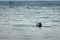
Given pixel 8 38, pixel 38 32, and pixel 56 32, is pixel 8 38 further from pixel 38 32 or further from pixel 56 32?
pixel 56 32

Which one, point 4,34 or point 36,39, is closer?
point 36,39

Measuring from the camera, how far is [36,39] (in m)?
22.1

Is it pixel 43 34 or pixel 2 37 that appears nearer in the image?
pixel 2 37

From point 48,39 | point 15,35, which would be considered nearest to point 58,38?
point 48,39

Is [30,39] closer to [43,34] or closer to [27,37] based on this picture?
[27,37]

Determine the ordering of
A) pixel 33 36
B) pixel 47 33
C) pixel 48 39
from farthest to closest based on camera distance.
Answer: pixel 47 33 → pixel 33 36 → pixel 48 39

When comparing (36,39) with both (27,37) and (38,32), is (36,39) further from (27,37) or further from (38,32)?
(38,32)

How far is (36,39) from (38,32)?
3.98m

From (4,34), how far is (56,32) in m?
6.81

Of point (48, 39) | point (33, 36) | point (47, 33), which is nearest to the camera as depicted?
point (48, 39)

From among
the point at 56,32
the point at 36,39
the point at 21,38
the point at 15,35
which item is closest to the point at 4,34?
the point at 15,35

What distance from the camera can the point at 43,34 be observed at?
2470 cm

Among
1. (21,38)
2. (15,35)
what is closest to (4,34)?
(15,35)

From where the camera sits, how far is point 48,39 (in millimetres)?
21938
